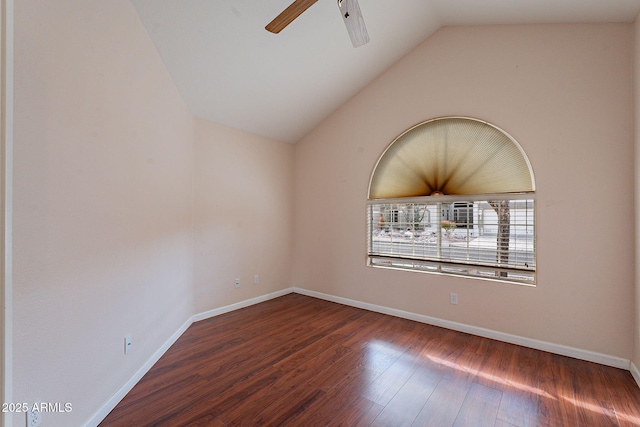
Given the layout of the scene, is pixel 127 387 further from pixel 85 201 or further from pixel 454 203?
pixel 454 203

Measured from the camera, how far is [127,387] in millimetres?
2020

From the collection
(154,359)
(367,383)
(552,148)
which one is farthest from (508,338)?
(154,359)

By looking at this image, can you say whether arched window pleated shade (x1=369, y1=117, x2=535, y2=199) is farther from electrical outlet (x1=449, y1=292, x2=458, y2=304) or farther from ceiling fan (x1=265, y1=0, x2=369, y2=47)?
ceiling fan (x1=265, y1=0, x2=369, y2=47)

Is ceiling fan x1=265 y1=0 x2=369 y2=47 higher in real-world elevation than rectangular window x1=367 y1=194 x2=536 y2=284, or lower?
higher

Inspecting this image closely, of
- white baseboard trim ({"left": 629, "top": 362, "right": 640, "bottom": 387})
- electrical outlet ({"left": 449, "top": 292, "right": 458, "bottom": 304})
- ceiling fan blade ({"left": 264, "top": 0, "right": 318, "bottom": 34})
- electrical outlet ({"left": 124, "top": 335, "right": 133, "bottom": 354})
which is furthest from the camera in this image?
electrical outlet ({"left": 449, "top": 292, "right": 458, "bottom": 304})

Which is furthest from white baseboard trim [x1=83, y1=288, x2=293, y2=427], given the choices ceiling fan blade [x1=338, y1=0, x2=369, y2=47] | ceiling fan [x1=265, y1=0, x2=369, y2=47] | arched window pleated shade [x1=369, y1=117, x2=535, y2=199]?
ceiling fan blade [x1=338, y1=0, x2=369, y2=47]

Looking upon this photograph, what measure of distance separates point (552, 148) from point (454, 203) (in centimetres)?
101

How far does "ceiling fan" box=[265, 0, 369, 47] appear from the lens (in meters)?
1.62

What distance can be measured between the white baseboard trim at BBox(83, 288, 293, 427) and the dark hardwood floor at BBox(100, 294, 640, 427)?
0.04m

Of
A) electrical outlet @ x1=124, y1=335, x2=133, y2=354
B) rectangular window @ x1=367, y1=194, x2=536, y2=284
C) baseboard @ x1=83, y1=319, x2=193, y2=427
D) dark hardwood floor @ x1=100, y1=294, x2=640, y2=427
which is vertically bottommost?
dark hardwood floor @ x1=100, y1=294, x2=640, y2=427

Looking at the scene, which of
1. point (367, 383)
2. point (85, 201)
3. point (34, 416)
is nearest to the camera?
point (34, 416)

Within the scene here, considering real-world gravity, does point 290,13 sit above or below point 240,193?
above

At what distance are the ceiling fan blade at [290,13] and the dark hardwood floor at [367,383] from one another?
2.47 m

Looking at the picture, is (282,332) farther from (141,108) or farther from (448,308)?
(141,108)
